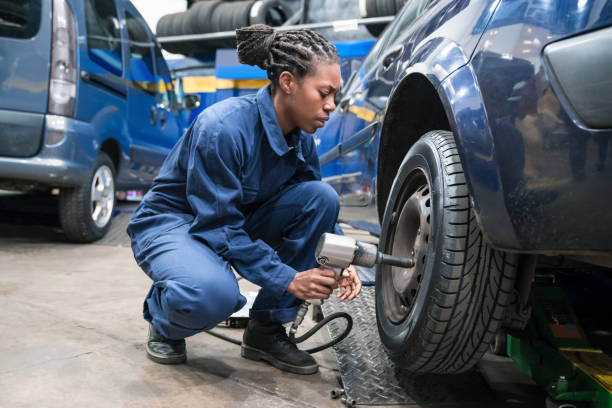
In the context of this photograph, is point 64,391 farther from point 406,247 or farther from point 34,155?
point 34,155

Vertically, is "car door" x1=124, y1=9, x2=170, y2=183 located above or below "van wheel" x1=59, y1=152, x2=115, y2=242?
above

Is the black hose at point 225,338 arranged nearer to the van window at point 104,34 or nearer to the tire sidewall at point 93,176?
the tire sidewall at point 93,176

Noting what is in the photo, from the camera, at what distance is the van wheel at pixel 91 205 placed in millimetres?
3355

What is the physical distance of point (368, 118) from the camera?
2182 millimetres

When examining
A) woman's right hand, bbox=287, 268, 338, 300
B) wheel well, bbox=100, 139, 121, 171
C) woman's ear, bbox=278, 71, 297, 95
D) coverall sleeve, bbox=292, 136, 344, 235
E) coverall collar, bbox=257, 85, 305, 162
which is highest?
woman's ear, bbox=278, 71, 297, 95

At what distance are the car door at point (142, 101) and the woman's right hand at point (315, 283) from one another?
2996mm

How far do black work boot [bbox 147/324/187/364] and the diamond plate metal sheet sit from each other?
1.50ft

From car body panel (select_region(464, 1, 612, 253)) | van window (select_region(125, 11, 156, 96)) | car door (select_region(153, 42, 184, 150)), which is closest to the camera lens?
car body panel (select_region(464, 1, 612, 253))

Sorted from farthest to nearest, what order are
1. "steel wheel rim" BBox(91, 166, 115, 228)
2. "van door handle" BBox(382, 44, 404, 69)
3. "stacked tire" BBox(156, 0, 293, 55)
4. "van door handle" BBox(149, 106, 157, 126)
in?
1. "stacked tire" BBox(156, 0, 293, 55)
2. "van door handle" BBox(149, 106, 157, 126)
3. "steel wheel rim" BBox(91, 166, 115, 228)
4. "van door handle" BBox(382, 44, 404, 69)

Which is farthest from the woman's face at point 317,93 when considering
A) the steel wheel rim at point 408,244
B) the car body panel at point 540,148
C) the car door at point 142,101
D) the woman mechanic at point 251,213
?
the car door at point 142,101

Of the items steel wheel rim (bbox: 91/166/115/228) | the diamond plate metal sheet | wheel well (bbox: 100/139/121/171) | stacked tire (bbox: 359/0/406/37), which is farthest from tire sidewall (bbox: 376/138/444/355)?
stacked tire (bbox: 359/0/406/37)

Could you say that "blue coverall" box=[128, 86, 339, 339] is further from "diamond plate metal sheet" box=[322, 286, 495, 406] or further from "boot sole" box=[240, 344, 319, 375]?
"diamond plate metal sheet" box=[322, 286, 495, 406]

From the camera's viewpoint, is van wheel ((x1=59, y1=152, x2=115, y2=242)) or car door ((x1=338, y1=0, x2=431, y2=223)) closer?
car door ((x1=338, y1=0, x2=431, y2=223))

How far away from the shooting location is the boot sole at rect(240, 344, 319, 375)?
1.60 meters
